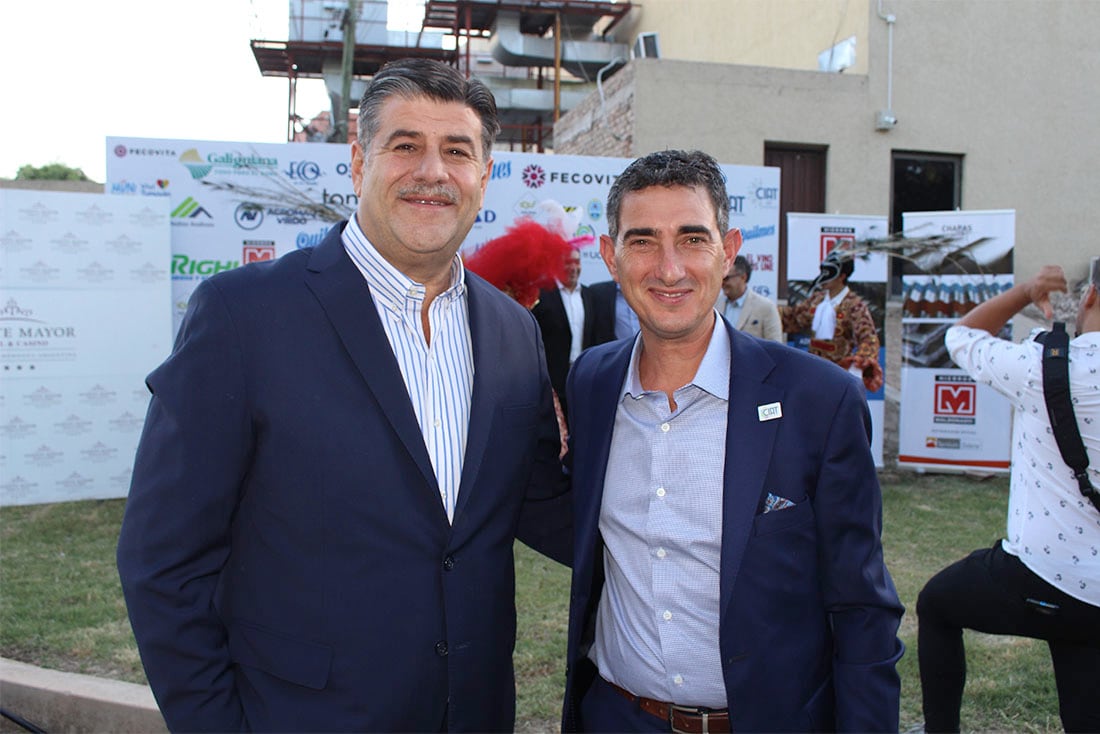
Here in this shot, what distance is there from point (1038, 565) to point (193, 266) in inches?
266

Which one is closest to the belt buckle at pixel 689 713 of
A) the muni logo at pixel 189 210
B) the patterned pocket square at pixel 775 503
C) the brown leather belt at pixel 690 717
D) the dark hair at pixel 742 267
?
the brown leather belt at pixel 690 717

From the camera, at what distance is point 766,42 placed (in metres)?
15.0

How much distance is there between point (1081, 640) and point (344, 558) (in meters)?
2.53

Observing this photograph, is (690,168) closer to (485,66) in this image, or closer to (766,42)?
(766,42)

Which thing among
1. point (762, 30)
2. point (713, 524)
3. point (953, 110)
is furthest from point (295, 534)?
point (762, 30)

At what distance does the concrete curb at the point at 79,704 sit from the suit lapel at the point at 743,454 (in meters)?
2.84

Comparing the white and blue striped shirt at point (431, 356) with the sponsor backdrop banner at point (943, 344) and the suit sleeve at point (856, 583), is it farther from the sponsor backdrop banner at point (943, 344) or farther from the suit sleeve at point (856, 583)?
the sponsor backdrop banner at point (943, 344)

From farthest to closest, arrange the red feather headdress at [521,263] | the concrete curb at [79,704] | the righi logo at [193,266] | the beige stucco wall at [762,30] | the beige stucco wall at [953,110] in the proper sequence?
the beige stucco wall at [762,30] → the beige stucco wall at [953,110] → the righi logo at [193,266] → the red feather headdress at [521,263] → the concrete curb at [79,704]

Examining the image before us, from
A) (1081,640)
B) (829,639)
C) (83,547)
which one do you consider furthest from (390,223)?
(83,547)

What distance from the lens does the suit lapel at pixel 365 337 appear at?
→ 1.92m

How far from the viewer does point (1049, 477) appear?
9.74 ft

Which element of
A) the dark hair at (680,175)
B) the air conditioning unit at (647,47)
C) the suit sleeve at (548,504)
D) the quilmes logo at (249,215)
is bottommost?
the suit sleeve at (548,504)

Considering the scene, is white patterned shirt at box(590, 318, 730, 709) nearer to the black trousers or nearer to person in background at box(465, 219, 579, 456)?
the black trousers

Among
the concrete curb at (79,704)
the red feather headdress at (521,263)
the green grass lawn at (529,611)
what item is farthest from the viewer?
the red feather headdress at (521,263)
